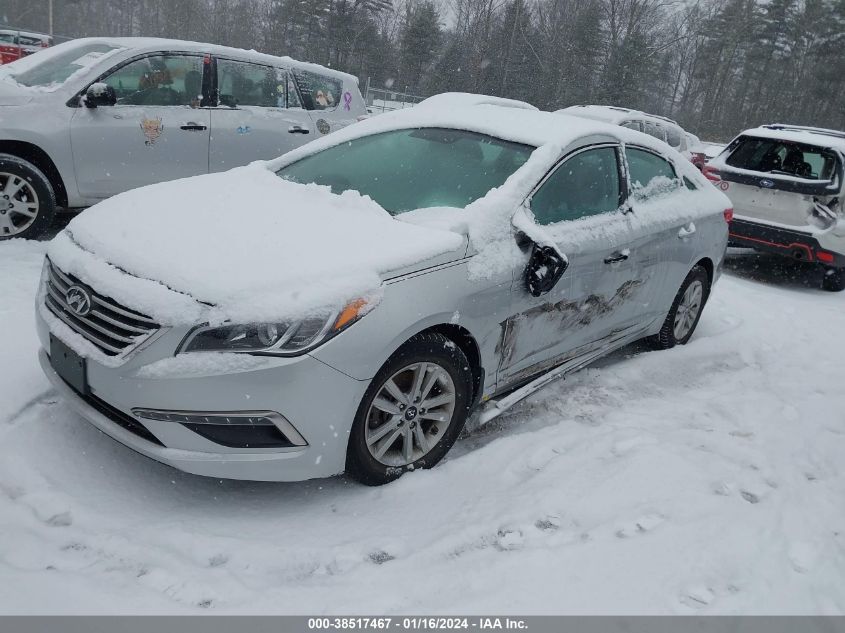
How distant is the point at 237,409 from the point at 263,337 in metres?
0.29

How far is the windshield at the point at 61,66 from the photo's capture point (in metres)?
5.83

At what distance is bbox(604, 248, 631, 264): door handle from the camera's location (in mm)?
3965

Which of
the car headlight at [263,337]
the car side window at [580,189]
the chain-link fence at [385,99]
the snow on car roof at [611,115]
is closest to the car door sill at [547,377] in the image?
the car side window at [580,189]

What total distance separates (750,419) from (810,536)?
1210 mm

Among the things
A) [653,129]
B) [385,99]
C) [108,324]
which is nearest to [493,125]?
[108,324]

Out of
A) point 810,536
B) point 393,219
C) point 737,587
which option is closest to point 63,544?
point 393,219

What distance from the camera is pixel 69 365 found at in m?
2.83

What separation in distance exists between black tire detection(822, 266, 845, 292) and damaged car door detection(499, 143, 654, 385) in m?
4.97

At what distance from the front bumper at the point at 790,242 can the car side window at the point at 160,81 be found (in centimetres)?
603

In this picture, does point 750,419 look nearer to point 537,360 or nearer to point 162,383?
point 537,360

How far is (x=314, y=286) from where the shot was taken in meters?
2.67

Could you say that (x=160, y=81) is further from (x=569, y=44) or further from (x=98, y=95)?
(x=569, y=44)

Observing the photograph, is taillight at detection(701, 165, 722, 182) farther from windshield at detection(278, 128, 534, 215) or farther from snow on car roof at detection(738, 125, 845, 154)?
windshield at detection(278, 128, 534, 215)

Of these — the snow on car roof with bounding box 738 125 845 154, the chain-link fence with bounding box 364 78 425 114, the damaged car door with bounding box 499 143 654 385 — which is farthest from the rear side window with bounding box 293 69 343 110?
the chain-link fence with bounding box 364 78 425 114
